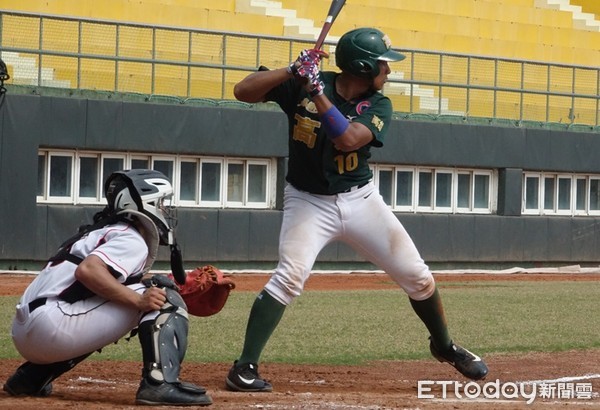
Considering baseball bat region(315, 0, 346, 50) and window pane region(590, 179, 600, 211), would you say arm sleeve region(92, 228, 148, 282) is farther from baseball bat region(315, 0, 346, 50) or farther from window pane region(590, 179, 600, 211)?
window pane region(590, 179, 600, 211)

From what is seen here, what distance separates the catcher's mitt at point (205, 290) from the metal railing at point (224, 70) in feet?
42.5

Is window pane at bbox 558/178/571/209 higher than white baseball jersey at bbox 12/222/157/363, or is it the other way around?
window pane at bbox 558/178/571/209

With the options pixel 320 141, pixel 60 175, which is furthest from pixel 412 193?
pixel 320 141

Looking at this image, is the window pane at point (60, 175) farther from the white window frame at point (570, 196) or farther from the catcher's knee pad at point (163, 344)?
the catcher's knee pad at point (163, 344)

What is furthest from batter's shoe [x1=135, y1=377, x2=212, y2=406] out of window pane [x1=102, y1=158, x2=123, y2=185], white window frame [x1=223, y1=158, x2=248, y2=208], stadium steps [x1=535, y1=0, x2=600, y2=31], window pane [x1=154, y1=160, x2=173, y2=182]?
stadium steps [x1=535, y1=0, x2=600, y2=31]

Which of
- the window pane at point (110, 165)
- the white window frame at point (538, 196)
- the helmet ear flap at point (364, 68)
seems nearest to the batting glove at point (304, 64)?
the helmet ear flap at point (364, 68)

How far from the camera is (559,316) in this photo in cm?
1228

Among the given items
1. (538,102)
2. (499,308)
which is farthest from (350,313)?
(538,102)

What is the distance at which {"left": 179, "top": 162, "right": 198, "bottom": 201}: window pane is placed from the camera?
19625 millimetres

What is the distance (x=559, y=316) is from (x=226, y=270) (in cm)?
850

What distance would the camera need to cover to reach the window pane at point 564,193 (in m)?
23.7

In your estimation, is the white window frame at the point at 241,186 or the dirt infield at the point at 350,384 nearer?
the dirt infield at the point at 350,384

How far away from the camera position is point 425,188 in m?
22.0

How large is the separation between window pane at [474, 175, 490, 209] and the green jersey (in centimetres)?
1607
